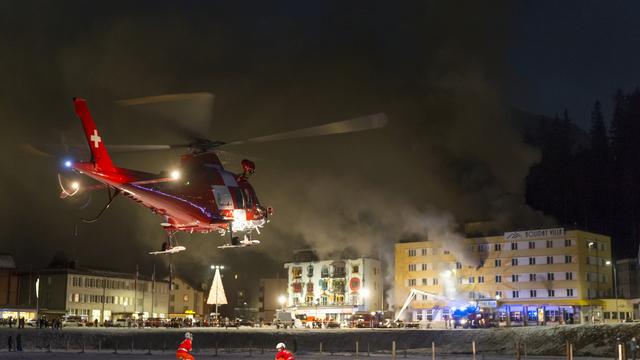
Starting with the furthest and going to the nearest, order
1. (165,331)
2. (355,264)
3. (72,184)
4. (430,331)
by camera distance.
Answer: (355,264)
(165,331)
(430,331)
(72,184)

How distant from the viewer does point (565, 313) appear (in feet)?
333

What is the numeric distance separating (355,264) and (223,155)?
253 feet

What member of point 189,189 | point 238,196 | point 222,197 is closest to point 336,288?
point 238,196

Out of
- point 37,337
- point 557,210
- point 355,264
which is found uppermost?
point 557,210

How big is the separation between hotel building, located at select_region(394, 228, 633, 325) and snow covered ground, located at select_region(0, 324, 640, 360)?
29045 mm

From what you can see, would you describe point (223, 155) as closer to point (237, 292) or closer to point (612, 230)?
point (612, 230)

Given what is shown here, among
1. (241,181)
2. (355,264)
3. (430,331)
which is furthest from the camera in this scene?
(355,264)

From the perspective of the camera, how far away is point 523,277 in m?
107

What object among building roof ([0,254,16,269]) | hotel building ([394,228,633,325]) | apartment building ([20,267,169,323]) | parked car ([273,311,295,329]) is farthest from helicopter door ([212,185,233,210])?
building roof ([0,254,16,269])

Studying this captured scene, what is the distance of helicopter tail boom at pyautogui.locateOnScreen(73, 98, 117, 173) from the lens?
47188 mm

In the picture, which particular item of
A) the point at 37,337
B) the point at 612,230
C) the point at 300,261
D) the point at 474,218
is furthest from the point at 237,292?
the point at 37,337

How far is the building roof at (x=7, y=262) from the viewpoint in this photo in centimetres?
13025

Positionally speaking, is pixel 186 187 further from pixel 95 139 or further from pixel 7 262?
pixel 7 262

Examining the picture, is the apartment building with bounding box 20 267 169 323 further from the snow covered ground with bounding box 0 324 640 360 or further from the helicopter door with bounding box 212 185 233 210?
the helicopter door with bounding box 212 185 233 210
